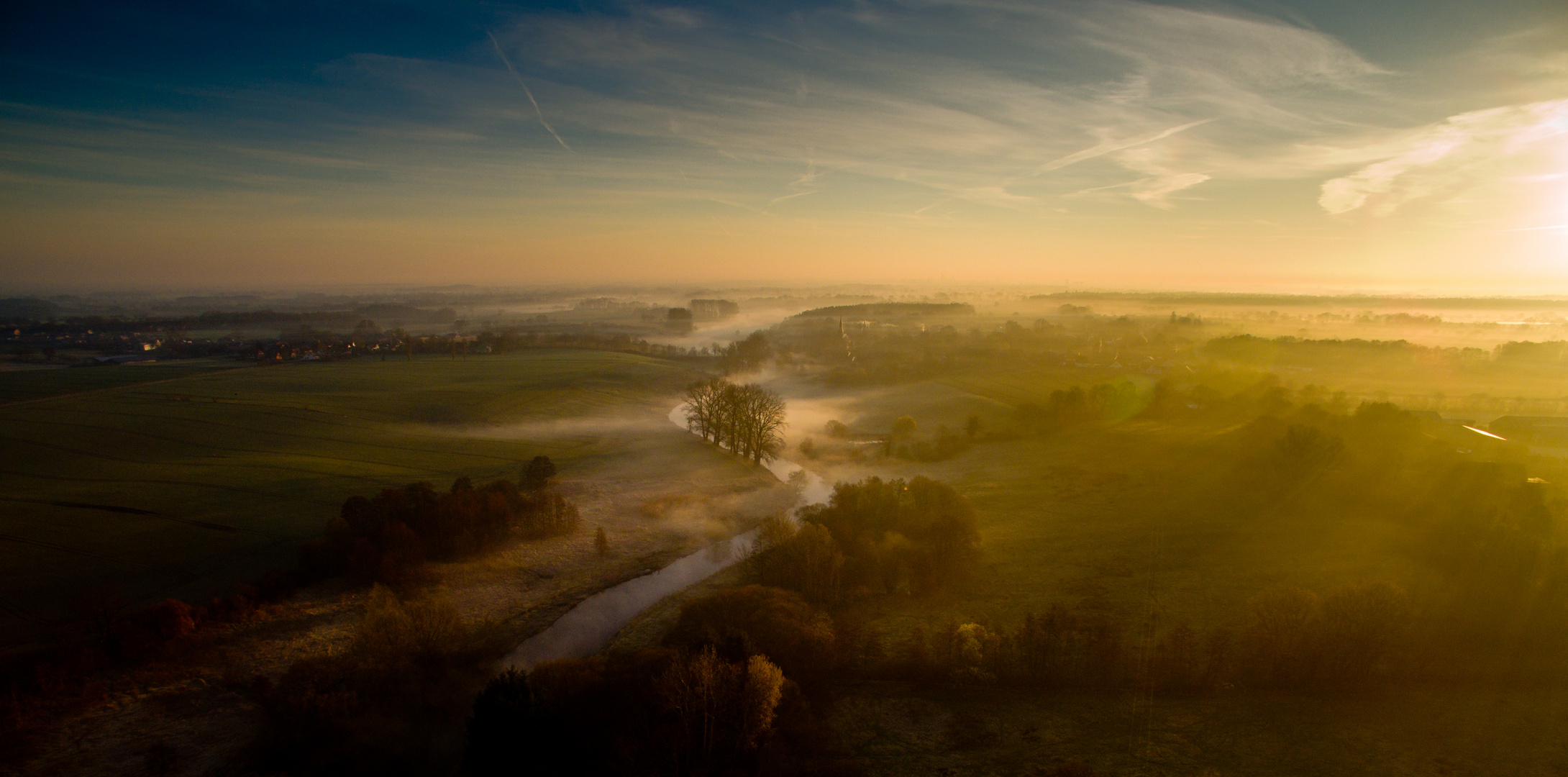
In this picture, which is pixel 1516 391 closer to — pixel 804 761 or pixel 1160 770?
pixel 1160 770

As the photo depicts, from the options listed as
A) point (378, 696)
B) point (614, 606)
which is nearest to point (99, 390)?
point (614, 606)

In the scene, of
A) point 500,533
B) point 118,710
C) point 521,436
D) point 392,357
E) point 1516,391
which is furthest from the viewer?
point 392,357

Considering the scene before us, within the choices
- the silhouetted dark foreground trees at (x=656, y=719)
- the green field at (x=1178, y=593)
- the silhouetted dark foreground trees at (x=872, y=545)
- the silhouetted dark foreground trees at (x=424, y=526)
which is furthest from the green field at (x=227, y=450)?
the silhouetted dark foreground trees at (x=872, y=545)

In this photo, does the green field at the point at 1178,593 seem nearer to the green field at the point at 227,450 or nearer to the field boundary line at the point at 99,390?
the green field at the point at 227,450

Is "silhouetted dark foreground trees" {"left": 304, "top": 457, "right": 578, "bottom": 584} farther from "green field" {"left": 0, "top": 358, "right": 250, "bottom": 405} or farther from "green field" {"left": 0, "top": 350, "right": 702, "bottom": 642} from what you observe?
"green field" {"left": 0, "top": 358, "right": 250, "bottom": 405}

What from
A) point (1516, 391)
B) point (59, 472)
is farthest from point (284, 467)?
point (1516, 391)

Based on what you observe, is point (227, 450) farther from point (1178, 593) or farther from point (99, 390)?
point (1178, 593)

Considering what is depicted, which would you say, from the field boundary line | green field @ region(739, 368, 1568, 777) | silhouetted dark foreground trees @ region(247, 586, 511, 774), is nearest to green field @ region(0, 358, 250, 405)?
the field boundary line
